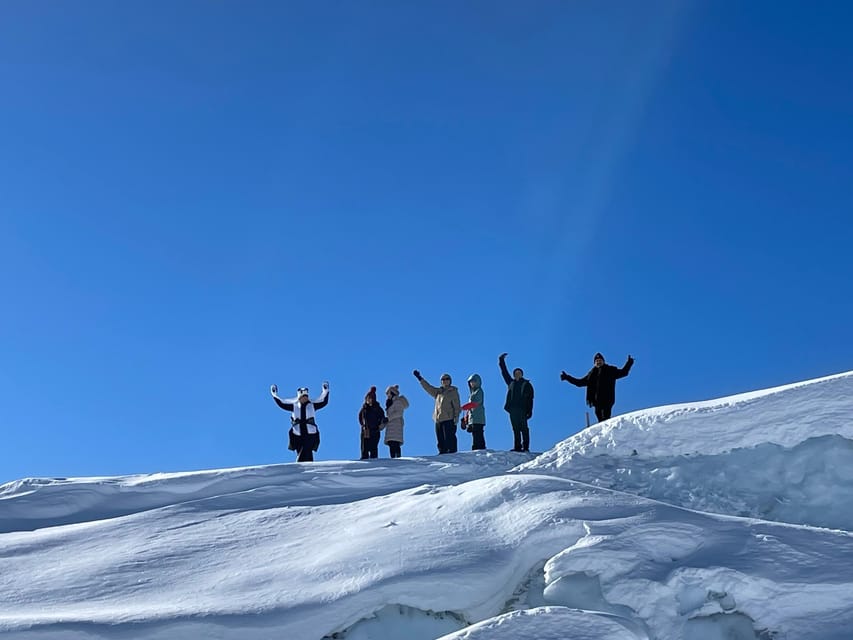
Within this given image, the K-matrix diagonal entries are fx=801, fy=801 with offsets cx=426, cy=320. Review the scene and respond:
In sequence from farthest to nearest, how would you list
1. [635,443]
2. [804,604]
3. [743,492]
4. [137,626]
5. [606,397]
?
[606,397] → [635,443] → [743,492] → [137,626] → [804,604]

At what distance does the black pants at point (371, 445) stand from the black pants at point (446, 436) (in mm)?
1302

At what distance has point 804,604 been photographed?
495cm

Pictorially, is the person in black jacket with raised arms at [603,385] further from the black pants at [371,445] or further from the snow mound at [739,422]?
the snow mound at [739,422]

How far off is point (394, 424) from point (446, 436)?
1.14 m

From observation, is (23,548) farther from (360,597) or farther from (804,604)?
(804,604)

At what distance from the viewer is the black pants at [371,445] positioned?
16.3 meters

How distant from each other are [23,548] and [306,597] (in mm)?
3723

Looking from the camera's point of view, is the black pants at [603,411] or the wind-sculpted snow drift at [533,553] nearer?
the wind-sculpted snow drift at [533,553]

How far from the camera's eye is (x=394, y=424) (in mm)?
16250

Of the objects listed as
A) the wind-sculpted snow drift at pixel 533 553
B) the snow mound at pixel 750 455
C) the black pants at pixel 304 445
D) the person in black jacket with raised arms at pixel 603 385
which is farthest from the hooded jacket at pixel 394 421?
the snow mound at pixel 750 455

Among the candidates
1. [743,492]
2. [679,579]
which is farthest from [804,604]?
[743,492]

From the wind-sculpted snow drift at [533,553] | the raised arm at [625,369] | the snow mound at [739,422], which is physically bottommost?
the wind-sculpted snow drift at [533,553]

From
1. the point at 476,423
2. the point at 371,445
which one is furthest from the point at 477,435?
the point at 371,445

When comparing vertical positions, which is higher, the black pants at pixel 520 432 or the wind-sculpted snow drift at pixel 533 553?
the black pants at pixel 520 432
